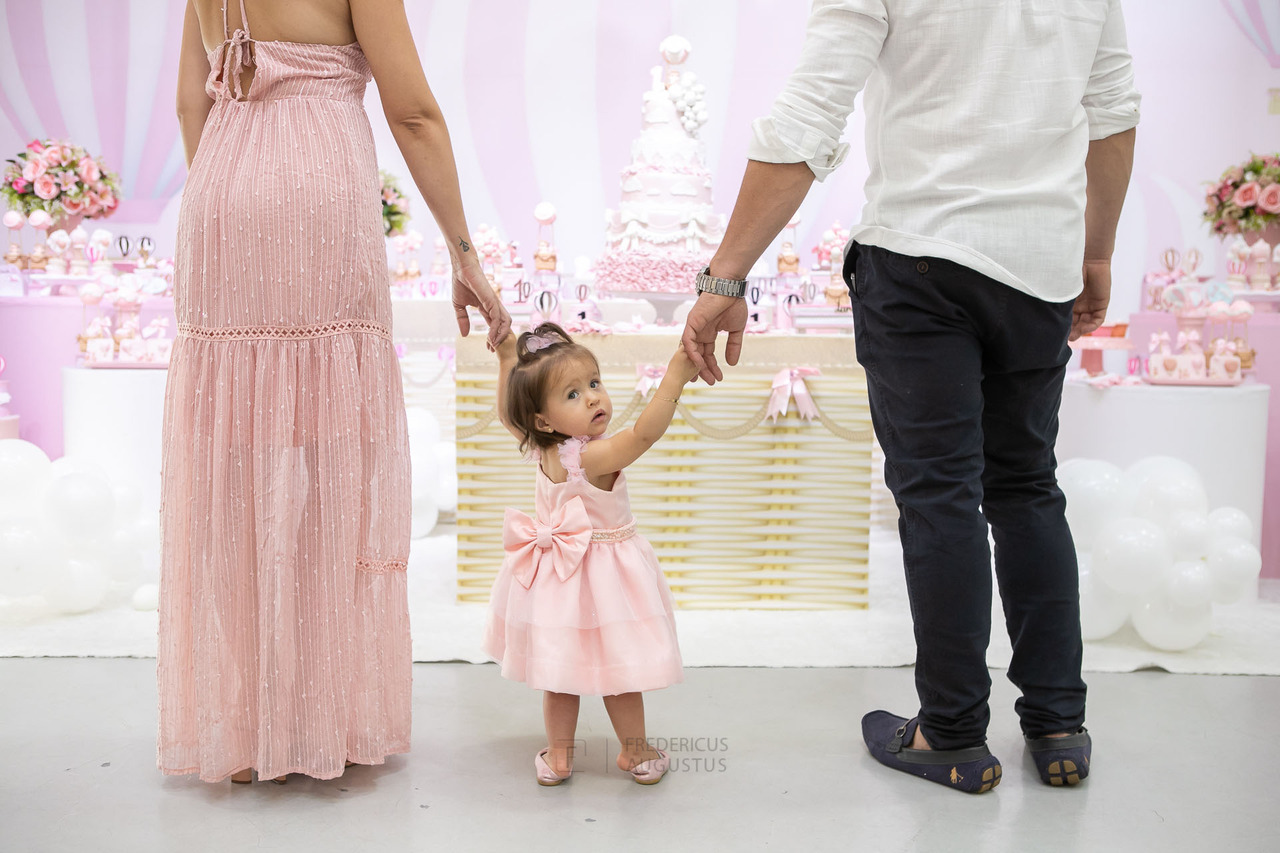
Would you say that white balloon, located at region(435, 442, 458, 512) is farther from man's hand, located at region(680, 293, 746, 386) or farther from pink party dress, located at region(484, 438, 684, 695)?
man's hand, located at region(680, 293, 746, 386)

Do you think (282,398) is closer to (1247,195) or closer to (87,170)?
(87,170)

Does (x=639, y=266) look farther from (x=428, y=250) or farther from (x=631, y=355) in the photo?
(x=428, y=250)

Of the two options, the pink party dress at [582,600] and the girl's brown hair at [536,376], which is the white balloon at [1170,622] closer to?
the pink party dress at [582,600]

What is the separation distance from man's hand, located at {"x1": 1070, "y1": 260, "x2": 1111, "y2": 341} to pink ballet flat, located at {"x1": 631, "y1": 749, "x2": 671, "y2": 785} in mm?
1075

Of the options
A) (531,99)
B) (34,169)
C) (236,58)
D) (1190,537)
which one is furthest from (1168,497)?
(531,99)

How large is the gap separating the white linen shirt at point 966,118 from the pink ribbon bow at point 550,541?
2.16 feet

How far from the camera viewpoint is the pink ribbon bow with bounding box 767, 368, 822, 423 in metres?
2.96

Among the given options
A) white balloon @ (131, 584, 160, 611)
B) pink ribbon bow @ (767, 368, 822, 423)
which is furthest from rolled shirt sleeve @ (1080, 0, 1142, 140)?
white balloon @ (131, 584, 160, 611)

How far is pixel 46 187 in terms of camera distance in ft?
14.4

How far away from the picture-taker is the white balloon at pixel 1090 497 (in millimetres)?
2873

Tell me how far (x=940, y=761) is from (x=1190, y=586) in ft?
3.52

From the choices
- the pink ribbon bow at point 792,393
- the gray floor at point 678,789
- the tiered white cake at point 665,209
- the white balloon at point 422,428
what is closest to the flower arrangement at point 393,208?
the white balloon at point 422,428

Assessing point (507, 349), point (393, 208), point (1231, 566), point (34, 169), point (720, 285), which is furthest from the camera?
point (393, 208)

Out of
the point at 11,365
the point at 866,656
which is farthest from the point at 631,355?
the point at 11,365
